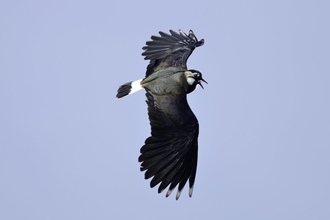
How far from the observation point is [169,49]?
22766 millimetres

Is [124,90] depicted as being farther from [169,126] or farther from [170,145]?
[170,145]

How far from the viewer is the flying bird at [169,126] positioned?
1912 centimetres

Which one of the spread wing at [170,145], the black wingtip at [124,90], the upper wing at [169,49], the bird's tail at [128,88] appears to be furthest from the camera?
the upper wing at [169,49]

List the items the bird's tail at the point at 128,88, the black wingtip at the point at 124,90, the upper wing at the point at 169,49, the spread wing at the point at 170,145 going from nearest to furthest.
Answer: the spread wing at the point at 170,145 → the bird's tail at the point at 128,88 → the black wingtip at the point at 124,90 → the upper wing at the point at 169,49

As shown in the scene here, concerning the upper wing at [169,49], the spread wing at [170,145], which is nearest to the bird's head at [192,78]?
the upper wing at [169,49]

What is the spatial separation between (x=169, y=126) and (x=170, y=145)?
1.63 feet

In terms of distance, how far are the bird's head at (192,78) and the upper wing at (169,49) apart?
77 centimetres

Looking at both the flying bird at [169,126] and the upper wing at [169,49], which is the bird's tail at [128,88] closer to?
the flying bird at [169,126]

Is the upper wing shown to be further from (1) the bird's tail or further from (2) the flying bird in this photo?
(1) the bird's tail

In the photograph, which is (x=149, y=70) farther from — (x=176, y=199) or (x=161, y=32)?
(x=176, y=199)

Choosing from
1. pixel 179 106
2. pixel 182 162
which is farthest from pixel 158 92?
pixel 182 162

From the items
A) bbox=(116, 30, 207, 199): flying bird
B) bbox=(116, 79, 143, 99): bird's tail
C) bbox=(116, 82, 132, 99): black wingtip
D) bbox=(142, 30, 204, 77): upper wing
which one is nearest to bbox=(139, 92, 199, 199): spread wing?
bbox=(116, 30, 207, 199): flying bird

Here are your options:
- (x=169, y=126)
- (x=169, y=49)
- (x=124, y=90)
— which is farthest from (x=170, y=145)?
(x=169, y=49)

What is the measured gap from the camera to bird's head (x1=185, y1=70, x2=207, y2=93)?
830 inches
